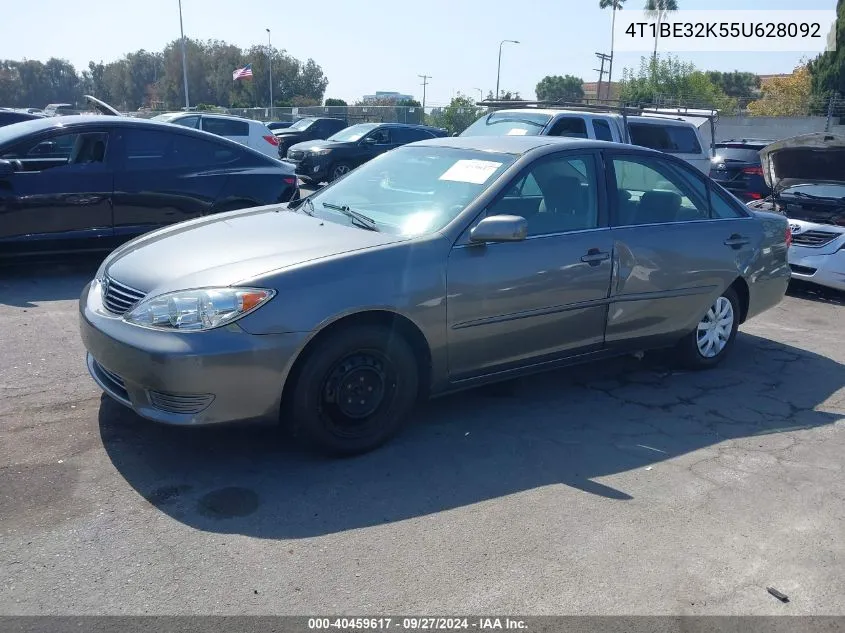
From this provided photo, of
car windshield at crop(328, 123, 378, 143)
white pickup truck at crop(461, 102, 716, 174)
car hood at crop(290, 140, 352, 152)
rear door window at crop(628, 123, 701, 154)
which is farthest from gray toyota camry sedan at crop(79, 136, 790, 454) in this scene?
car windshield at crop(328, 123, 378, 143)

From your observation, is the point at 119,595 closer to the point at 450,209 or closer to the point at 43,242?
the point at 450,209

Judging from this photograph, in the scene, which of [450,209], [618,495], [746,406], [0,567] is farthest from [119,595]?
[746,406]

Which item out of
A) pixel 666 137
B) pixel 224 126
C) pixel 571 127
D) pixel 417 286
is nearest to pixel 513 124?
pixel 571 127

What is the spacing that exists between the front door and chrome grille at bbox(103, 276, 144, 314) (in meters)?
1.62

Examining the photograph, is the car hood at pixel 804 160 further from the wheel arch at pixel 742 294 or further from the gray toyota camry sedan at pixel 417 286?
the wheel arch at pixel 742 294

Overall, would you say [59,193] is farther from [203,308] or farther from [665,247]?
[665,247]

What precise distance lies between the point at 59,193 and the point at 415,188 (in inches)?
165

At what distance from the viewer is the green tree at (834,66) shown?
39.8m

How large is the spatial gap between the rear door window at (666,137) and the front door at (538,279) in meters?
7.06

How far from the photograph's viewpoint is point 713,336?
587 cm

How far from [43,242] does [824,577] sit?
6.86 metres

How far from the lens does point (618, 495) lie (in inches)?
153

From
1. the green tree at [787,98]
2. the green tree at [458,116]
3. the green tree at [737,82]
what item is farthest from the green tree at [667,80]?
the green tree at [737,82]

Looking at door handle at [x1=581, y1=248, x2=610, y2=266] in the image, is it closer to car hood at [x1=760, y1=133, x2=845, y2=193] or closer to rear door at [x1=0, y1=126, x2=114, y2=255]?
car hood at [x1=760, y1=133, x2=845, y2=193]
